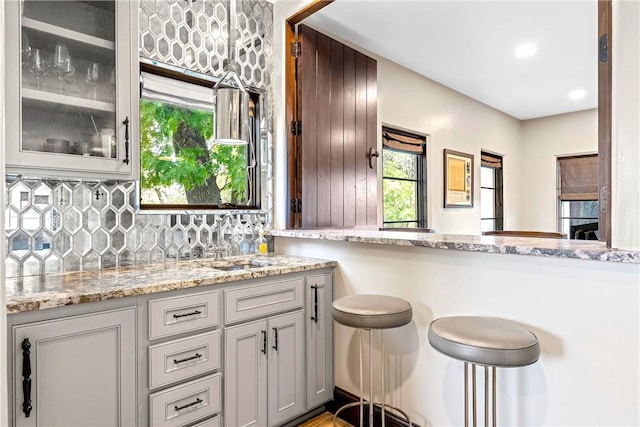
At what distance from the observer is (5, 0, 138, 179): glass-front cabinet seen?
4.68 feet

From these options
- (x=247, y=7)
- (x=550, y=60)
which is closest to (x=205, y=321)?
(x=247, y=7)

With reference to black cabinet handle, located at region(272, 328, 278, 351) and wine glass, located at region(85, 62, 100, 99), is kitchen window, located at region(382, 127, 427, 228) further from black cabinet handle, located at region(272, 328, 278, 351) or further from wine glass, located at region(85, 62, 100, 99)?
wine glass, located at region(85, 62, 100, 99)

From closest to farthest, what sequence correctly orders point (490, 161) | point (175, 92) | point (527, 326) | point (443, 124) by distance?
point (527, 326), point (175, 92), point (443, 124), point (490, 161)

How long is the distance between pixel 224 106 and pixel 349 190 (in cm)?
134

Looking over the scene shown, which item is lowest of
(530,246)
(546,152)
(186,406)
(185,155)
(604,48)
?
(186,406)

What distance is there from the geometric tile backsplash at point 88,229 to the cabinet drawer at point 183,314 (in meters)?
0.58

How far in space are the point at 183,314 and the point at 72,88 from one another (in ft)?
3.62

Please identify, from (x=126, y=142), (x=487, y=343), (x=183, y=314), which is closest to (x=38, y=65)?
(x=126, y=142)

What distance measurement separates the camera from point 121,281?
1.57m

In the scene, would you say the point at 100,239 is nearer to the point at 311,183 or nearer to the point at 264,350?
the point at 264,350

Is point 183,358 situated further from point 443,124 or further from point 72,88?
point 443,124

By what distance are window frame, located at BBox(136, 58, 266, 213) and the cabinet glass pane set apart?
0.81 feet

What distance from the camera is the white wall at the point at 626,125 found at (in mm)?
1161

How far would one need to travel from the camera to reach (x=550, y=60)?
3.53m
